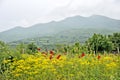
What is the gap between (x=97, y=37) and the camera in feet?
119

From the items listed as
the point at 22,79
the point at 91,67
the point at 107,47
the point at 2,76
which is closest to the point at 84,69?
the point at 91,67

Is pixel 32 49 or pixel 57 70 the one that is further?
pixel 32 49

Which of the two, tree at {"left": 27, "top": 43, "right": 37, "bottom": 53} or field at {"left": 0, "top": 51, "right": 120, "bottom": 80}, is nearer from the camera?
field at {"left": 0, "top": 51, "right": 120, "bottom": 80}

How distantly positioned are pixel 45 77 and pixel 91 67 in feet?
5.61

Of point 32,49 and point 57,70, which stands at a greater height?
point 57,70

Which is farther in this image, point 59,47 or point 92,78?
point 59,47

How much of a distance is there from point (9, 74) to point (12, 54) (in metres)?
1.62

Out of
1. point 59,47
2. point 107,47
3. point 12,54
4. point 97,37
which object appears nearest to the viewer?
point 12,54

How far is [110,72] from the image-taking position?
854 centimetres

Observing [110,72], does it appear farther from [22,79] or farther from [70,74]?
[22,79]

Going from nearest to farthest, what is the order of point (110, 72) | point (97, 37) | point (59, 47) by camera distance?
point (110, 72), point (59, 47), point (97, 37)

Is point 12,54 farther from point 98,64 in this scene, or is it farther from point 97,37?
point 97,37

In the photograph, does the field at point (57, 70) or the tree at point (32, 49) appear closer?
the field at point (57, 70)

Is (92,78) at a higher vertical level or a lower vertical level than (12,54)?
lower
